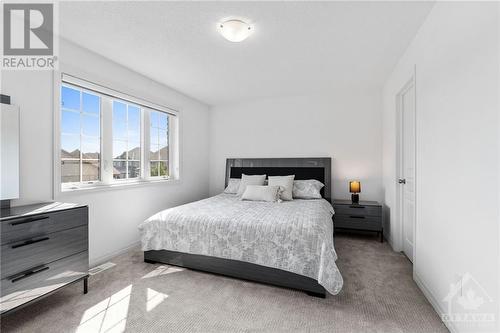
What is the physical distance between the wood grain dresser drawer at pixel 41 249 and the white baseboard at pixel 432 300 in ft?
9.65

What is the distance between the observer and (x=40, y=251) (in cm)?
169

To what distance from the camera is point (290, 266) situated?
6.59 feet

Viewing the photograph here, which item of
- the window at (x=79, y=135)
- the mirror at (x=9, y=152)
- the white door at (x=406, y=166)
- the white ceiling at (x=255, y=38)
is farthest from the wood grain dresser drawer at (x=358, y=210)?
the mirror at (x=9, y=152)

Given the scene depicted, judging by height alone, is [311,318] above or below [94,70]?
below

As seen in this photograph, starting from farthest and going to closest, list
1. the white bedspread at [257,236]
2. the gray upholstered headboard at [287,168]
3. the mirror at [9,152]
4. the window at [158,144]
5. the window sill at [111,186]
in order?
1. the gray upholstered headboard at [287,168]
2. the window at [158,144]
3. the window sill at [111,186]
4. the white bedspread at [257,236]
5. the mirror at [9,152]

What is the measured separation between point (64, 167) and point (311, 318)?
2890 mm

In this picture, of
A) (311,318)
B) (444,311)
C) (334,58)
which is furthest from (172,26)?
(444,311)

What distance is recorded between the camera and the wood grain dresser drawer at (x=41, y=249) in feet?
4.99

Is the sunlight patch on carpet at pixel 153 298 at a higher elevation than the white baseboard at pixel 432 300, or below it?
below

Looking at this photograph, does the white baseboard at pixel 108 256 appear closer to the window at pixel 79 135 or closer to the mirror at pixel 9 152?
the window at pixel 79 135

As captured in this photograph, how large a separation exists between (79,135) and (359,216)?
4007mm

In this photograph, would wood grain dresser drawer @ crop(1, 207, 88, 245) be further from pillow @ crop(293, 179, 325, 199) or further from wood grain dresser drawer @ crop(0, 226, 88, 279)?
pillow @ crop(293, 179, 325, 199)

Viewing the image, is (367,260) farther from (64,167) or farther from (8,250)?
(64,167)

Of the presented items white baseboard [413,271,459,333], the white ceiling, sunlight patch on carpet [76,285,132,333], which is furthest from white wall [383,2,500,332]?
sunlight patch on carpet [76,285,132,333]
